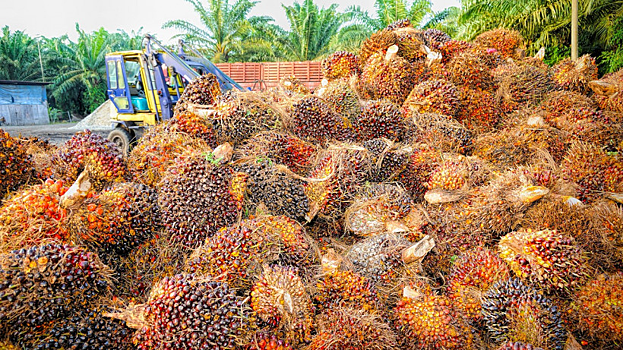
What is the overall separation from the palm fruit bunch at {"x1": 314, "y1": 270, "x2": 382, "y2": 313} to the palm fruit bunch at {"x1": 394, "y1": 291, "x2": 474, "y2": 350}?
0.17 metres

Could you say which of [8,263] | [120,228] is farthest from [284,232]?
[8,263]

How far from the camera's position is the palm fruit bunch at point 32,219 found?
6.01 ft

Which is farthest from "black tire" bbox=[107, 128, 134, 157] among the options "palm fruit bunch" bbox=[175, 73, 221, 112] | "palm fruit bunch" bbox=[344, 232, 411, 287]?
"palm fruit bunch" bbox=[344, 232, 411, 287]

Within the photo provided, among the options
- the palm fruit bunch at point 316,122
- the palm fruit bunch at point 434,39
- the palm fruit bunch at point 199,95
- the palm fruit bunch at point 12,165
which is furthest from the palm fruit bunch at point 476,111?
the palm fruit bunch at point 12,165

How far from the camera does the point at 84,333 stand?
5.54 feet

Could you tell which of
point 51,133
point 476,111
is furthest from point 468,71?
point 51,133

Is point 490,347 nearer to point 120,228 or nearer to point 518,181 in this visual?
point 518,181

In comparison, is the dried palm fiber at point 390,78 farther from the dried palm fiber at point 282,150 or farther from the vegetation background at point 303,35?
the vegetation background at point 303,35

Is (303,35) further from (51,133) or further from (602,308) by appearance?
(602,308)

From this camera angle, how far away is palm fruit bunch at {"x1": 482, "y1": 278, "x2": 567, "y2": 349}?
1.96 metres

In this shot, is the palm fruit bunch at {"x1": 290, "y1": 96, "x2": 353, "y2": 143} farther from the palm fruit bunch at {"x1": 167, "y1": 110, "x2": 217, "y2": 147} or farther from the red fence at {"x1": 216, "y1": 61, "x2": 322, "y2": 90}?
the red fence at {"x1": 216, "y1": 61, "x2": 322, "y2": 90}

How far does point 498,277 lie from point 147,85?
8533 mm

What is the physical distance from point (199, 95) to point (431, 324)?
2317 mm

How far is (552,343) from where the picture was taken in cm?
195
